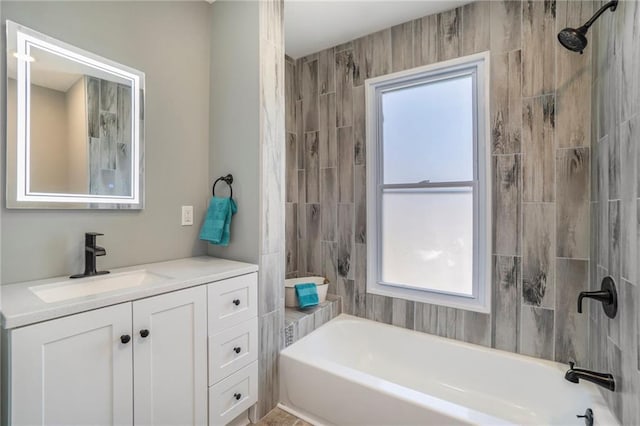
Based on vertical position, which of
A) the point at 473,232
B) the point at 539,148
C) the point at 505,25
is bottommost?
the point at 473,232

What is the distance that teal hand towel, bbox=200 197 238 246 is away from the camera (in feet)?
5.89

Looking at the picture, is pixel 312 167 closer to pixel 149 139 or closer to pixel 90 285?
pixel 149 139

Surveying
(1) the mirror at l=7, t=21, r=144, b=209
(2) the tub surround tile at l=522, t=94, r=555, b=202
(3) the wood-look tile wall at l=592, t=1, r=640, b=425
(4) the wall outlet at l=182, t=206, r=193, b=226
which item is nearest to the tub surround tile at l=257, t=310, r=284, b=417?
(4) the wall outlet at l=182, t=206, r=193, b=226

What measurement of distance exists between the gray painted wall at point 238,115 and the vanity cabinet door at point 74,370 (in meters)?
0.78

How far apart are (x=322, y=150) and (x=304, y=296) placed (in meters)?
1.28

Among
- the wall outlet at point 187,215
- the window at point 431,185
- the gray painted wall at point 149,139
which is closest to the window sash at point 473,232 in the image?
the window at point 431,185

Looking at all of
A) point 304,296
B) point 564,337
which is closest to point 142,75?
point 304,296

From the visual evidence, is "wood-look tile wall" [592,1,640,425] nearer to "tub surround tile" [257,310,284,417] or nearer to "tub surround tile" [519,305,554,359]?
"tub surround tile" [519,305,554,359]

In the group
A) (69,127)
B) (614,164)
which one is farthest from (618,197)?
(69,127)

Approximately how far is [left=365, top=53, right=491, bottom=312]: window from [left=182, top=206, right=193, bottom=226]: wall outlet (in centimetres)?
134

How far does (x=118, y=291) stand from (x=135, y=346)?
0.23 m

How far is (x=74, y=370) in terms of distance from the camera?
101cm

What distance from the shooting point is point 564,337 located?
1736 millimetres

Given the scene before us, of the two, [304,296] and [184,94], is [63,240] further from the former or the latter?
[304,296]
